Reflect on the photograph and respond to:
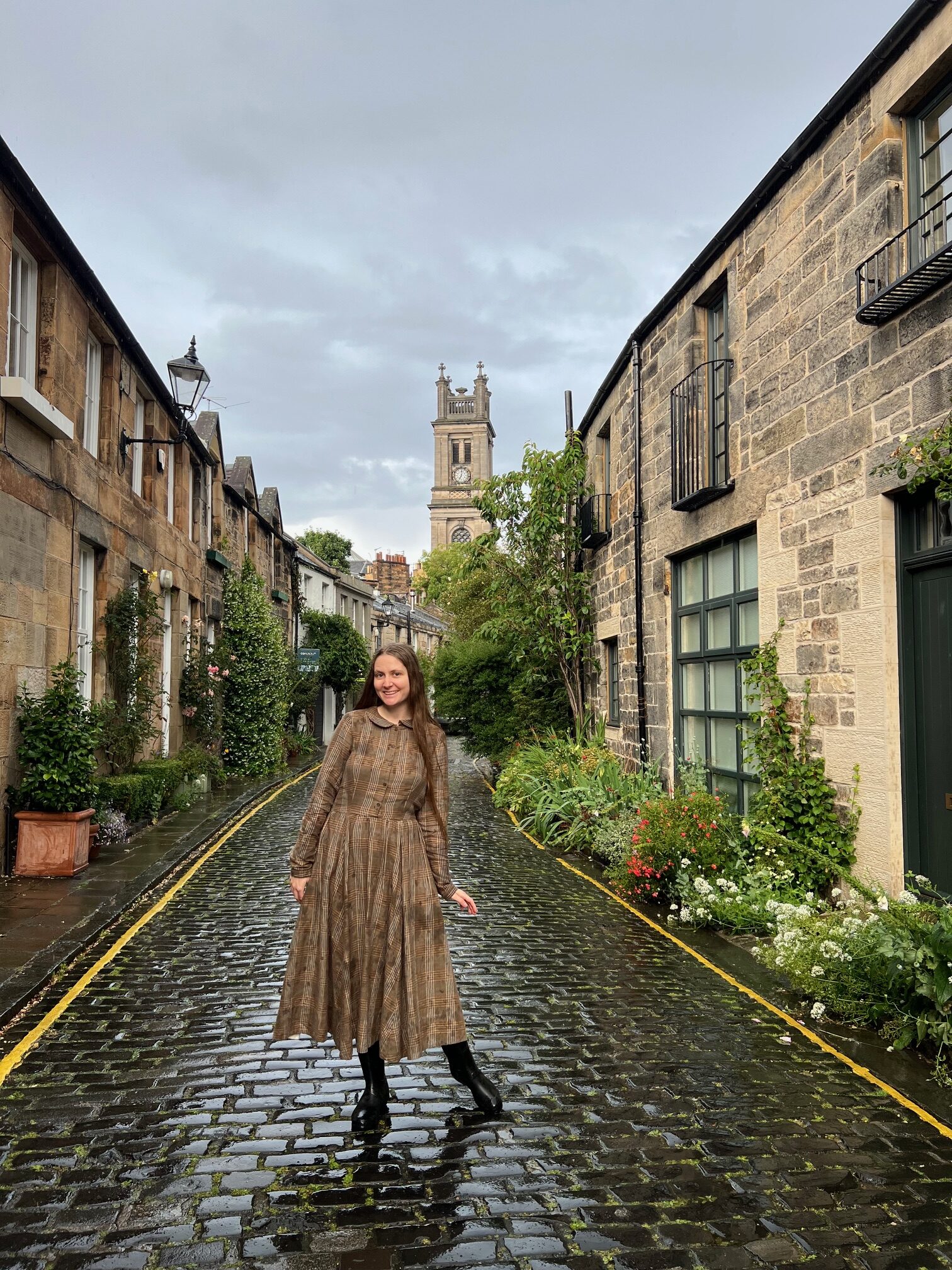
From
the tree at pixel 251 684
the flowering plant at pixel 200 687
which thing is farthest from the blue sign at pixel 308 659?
the flowering plant at pixel 200 687

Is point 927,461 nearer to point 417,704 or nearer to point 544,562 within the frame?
point 417,704

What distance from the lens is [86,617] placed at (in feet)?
36.9

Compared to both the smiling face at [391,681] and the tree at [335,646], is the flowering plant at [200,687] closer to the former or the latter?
the tree at [335,646]

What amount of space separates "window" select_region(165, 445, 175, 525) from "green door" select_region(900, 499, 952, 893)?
12.1 metres

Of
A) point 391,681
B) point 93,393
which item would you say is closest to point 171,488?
point 93,393

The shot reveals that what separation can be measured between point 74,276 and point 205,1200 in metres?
9.71

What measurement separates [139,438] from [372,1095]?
11.7 m

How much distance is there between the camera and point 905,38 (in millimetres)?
5777

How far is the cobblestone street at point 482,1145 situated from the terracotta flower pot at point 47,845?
3126 millimetres

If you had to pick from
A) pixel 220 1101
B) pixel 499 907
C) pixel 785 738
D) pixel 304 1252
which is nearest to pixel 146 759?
pixel 499 907

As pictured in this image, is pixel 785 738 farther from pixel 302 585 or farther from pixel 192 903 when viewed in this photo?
pixel 302 585

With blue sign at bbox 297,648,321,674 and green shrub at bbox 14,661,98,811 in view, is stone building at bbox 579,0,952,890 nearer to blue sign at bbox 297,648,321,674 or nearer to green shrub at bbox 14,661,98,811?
green shrub at bbox 14,661,98,811

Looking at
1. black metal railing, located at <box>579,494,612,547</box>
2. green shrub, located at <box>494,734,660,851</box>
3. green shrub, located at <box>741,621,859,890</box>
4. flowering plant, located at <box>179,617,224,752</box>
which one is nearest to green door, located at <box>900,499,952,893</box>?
green shrub, located at <box>741,621,859,890</box>

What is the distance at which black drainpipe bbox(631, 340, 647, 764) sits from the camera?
448 inches
